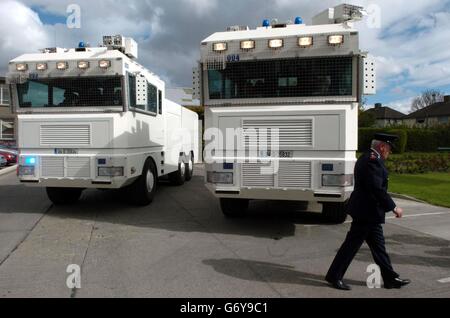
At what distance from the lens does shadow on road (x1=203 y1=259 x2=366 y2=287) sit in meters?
4.91

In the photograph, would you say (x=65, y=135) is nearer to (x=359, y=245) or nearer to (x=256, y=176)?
(x=256, y=176)

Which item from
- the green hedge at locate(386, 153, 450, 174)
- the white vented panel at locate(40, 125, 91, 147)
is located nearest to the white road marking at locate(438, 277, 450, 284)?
the white vented panel at locate(40, 125, 91, 147)

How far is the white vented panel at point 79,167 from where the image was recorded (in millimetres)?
8320

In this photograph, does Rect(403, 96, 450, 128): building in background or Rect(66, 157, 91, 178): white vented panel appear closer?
Rect(66, 157, 91, 178): white vented panel

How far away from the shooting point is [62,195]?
9.80 meters

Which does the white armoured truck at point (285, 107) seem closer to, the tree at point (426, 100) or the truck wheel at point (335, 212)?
the truck wheel at point (335, 212)

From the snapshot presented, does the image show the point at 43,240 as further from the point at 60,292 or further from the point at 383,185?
the point at 383,185

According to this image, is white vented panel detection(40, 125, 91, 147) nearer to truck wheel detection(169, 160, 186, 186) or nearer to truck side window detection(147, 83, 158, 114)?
truck side window detection(147, 83, 158, 114)

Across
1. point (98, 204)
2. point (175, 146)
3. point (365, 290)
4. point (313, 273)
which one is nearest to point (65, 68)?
point (98, 204)

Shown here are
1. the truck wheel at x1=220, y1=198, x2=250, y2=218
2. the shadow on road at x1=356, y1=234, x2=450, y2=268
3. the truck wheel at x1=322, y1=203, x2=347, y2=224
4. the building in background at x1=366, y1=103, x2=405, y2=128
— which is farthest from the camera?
the building in background at x1=366, y1=103, x2=405, y2=128

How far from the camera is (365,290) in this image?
4.65 meters

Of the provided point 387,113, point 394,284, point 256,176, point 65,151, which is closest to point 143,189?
point 65,151

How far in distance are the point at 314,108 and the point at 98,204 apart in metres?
5.82

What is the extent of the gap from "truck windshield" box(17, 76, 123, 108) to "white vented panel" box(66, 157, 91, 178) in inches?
44.1
